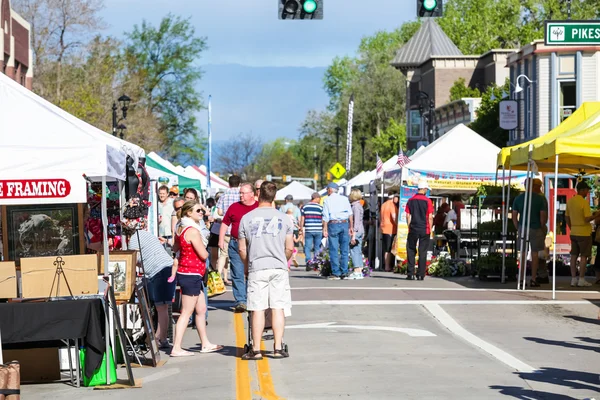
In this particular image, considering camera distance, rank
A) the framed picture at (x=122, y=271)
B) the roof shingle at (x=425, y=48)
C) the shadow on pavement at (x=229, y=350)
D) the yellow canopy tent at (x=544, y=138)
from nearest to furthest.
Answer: the framed picture at (x=122, y=271) < the shadow on pavement at (x=229, y=350) < the yellow canopy tent at (x=544, y=138) < the roof shingle at (x=425, y=48)

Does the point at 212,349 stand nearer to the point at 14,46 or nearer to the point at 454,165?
the point at 454,165

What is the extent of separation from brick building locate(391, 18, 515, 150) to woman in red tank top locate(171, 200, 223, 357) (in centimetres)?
4927

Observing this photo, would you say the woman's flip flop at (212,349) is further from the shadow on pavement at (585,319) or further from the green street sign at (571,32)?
the green street sign at (571,32)

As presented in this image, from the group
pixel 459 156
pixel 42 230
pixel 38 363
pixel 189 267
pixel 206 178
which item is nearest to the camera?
pixel 38 363

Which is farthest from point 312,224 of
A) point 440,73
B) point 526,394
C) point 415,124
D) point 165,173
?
point 415,124

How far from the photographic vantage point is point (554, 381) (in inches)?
391

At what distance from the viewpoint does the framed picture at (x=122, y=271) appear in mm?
11414

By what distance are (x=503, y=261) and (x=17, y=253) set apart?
34.3 ft

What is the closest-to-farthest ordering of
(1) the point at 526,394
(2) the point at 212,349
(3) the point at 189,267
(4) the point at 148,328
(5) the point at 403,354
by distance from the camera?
(1) the point at 526,394 < (4) the point at 148,328 < (5) the point at 403,354 < (3) the point at 189,267 < (2) the point at 212,349

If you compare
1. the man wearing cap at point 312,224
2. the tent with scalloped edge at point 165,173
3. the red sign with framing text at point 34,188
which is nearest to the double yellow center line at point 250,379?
the red sign with framing text at point 34,188

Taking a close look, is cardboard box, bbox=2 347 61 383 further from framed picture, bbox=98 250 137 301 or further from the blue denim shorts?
the blue denim shorts

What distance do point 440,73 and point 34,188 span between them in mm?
66505

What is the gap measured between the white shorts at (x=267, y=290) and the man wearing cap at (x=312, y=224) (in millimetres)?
14318

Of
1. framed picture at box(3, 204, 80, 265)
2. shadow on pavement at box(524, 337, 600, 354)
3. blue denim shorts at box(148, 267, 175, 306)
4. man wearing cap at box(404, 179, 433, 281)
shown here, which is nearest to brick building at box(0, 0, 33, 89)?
man wearing cap at box(404, 179, 433, 281)
